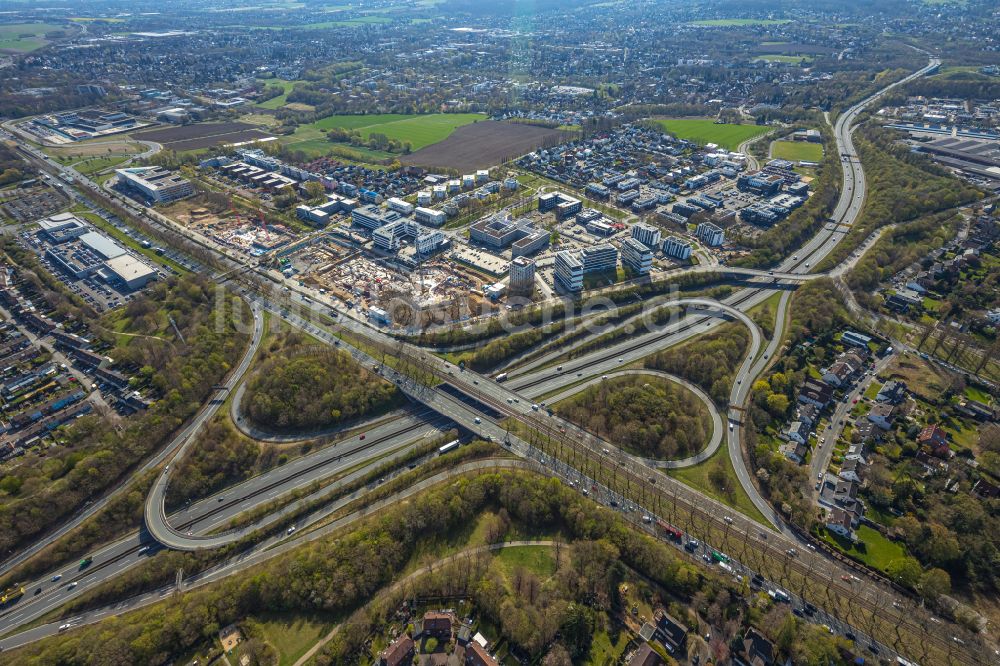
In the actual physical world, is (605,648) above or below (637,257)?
below

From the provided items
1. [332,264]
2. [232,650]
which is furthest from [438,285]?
[232,650]

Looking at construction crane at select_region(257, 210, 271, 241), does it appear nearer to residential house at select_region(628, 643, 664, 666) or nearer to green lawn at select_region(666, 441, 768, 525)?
green lawn at select_region(666, 441, 768, 525)

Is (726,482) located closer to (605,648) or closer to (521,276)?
(605,648)

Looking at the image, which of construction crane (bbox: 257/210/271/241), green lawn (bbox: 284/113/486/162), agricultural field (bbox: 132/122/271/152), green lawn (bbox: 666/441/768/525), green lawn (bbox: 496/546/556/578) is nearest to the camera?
green lawn (bbox: 496/546/556/578)

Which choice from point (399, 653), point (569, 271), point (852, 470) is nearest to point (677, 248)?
point (569, 271)

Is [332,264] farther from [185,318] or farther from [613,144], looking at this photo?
[613,144]

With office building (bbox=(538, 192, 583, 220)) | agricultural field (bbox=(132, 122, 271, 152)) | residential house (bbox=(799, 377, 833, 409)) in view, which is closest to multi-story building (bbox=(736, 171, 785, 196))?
office building (bbox=(538, 192, 583, 220))

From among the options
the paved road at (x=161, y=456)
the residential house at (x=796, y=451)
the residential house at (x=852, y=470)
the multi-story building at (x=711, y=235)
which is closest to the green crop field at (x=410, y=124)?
the multi-story building at (x=711, y=235)
